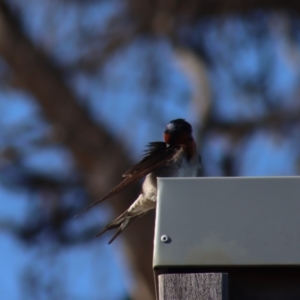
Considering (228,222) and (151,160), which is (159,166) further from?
(228,222)

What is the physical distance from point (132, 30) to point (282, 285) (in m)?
4.82

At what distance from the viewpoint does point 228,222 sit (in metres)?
1.37

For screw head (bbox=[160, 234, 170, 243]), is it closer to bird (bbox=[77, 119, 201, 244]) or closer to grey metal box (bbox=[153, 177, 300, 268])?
grey metal box (bbox=[153, 177, 300, 268])

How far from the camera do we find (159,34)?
6074mm

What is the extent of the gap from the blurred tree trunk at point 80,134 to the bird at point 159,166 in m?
2.50

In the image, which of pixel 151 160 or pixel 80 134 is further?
pixel 80 134

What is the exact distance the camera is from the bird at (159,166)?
7.96 feet

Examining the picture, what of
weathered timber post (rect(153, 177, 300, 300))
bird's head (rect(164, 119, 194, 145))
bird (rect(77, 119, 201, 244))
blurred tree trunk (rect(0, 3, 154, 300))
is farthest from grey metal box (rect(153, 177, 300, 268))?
blurred tree trunk (rect(0, 3, 154, 300))

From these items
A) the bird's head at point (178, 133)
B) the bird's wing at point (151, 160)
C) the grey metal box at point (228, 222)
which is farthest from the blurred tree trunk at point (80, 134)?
the grey metal box at point (228, 222)

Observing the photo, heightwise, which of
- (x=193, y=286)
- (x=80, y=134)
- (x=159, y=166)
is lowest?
(x=193, y=286)

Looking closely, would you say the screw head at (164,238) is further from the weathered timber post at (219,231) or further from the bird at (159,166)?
the bird at (159,166)

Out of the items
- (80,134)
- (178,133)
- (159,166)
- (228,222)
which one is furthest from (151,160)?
(80,134)

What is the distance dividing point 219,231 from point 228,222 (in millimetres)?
20

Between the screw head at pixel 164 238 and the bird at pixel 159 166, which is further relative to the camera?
the bird at pixel 159 166
